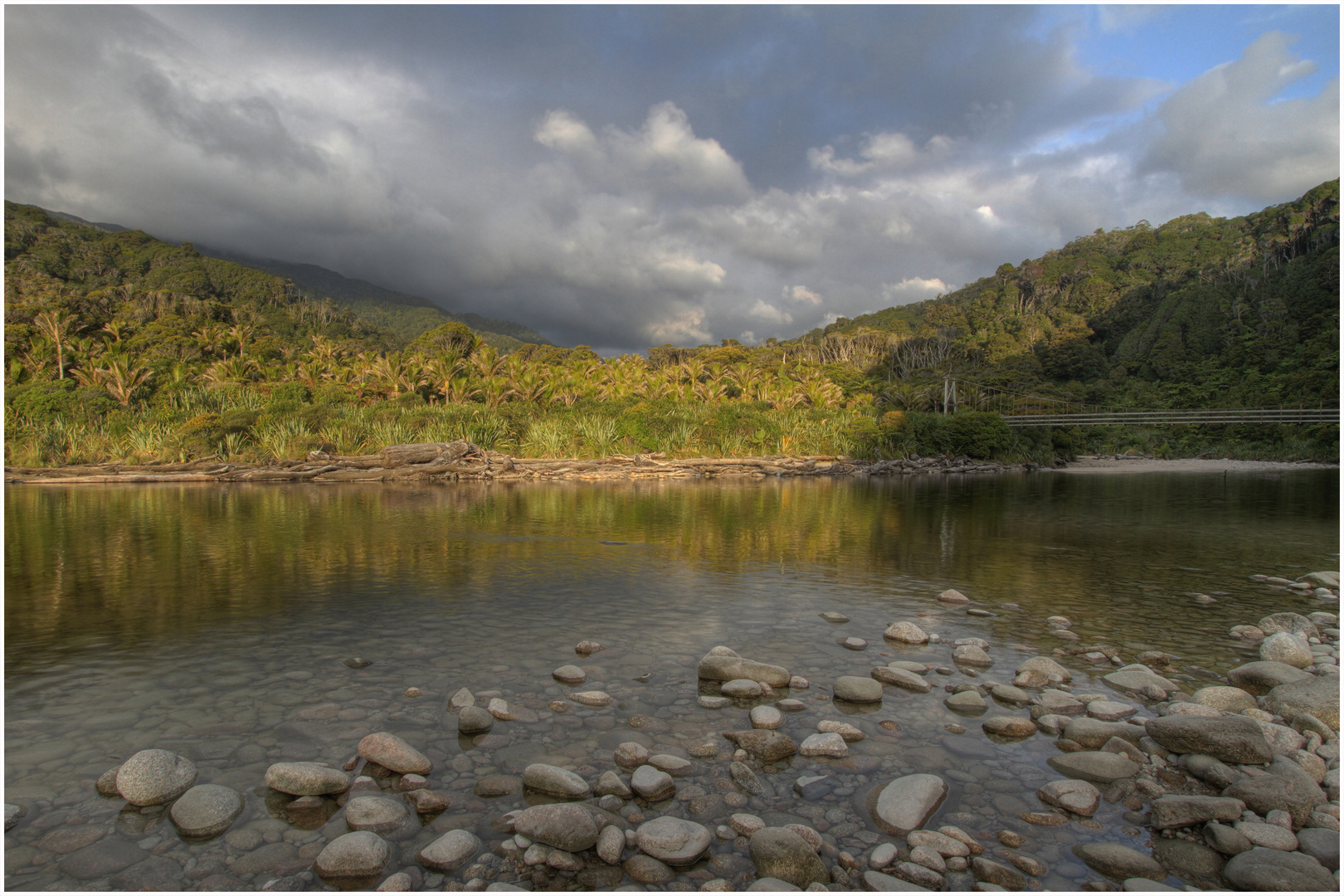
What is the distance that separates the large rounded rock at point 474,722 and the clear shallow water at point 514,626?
131 millimetres

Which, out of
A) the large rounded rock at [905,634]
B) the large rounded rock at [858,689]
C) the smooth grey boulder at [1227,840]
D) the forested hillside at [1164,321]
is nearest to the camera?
the smooth grey boulder at [1227,840]

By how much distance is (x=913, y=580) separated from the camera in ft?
30.7

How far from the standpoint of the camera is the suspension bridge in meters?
48.1

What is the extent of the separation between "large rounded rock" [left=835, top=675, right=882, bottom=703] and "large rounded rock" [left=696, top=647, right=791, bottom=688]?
45 cm

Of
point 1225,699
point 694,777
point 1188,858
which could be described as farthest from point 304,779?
point 1225,699

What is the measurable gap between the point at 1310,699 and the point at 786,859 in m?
4.31

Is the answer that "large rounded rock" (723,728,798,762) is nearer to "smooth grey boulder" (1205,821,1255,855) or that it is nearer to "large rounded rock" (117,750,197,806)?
"smooth grey boulder" (1205,821,1255,855)

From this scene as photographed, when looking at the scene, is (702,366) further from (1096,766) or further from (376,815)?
(376,815)

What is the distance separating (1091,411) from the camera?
6084 cm

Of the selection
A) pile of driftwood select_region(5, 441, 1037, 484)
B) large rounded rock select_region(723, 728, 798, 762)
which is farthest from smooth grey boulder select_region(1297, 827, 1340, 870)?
pile of driftwood select_region(5, 441, 1037, 484)

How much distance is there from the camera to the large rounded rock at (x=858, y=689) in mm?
5207

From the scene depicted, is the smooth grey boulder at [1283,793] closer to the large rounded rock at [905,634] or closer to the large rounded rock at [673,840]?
the large rounded rock at [905,634]

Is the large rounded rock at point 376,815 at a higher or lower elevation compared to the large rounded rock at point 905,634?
lower

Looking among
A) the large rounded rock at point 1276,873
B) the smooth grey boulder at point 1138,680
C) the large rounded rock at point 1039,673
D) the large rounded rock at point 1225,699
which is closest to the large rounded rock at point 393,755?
the large rounded rock at point 1276,873
